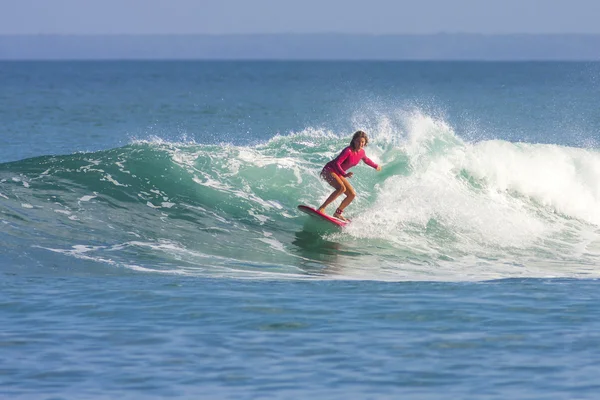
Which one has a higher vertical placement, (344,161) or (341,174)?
(344,161)

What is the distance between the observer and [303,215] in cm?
1891

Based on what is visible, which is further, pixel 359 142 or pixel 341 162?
pixel 341 162

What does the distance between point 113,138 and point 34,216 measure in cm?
2443

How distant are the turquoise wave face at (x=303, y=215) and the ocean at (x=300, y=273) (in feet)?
0.17

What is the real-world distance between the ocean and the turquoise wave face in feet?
0.17

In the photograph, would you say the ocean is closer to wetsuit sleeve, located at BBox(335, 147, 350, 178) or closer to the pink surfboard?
the pink surfboard

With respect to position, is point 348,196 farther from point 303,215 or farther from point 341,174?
point 303,215

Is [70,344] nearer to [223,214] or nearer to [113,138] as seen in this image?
[223,214]

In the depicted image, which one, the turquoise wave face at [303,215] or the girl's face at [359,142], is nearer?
the turquoise wave face at [303,215]

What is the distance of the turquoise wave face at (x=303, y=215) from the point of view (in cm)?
1546

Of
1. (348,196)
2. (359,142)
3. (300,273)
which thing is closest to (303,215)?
(348,196)

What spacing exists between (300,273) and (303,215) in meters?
4.35

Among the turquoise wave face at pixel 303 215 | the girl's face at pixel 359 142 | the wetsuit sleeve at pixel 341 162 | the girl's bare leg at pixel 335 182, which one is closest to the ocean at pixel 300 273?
the turquoise wave face at pixel 303 215

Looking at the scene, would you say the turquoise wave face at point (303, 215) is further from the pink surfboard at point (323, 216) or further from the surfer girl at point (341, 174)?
the surfer girl at point (341, 174)
